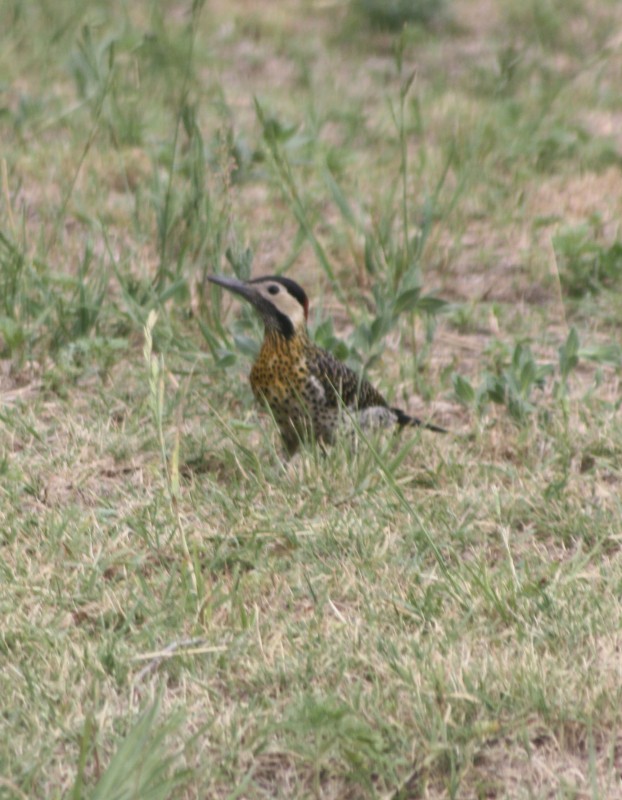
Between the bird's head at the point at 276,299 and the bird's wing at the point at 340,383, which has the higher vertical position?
the bird's head at the point at 276,299

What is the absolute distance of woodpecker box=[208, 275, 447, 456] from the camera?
454 cm

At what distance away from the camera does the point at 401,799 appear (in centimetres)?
275

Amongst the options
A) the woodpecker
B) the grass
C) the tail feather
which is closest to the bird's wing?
the woodpecker

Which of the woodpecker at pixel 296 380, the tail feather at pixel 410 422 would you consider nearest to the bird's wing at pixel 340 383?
the woodpecker at pixel 296 380

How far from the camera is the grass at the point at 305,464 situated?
9.43ft

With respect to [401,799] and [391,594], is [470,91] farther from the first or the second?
[401,799]

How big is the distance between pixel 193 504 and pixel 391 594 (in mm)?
755

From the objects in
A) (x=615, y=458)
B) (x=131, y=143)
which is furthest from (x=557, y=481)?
(x=131, y=143)

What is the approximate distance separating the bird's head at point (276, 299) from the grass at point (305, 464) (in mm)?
202

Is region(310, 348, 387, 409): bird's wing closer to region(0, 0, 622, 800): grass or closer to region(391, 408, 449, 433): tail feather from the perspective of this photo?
region(391, 408, 449, 433): tail feather

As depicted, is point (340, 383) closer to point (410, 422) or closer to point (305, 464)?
point (410, 422)

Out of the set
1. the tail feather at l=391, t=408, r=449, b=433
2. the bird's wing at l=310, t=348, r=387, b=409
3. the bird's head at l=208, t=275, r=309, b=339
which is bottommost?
the tail feather at l=391, t=408, r=449, b=433

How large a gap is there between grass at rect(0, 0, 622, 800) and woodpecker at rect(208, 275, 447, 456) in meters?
0.18

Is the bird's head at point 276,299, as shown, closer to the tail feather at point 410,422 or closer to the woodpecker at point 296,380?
the woodpecker at point 296,380
